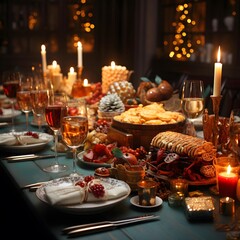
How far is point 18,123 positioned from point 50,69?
32.5 inches

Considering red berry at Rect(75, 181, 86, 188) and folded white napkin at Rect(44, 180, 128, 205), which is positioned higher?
red berry at Rect(75, 181, 86, 188)

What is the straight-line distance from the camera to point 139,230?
1.05m

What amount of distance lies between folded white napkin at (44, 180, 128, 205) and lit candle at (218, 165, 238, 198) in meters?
0.26

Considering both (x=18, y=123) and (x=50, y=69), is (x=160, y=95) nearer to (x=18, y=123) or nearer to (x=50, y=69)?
(x=18, y=123)

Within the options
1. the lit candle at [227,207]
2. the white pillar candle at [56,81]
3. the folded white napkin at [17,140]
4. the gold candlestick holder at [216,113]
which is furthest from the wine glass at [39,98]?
the white pillar candle at [56,81]

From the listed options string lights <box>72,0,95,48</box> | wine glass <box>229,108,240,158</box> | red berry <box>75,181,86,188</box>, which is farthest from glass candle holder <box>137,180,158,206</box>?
string lights <box>72,0,95,48</box>

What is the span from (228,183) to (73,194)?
420mm

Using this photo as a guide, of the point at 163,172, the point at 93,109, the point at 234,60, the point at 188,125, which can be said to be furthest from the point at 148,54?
the point at 163,172

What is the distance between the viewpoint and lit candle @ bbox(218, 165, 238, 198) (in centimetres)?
122

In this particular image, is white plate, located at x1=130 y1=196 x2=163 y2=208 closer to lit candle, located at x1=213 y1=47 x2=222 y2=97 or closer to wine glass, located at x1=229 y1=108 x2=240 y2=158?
wine glass, located at x1=229 y1=108 x2=240 y2=158

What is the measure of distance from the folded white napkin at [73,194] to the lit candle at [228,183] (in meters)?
0.26

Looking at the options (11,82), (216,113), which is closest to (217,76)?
(216,113)

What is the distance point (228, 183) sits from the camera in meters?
1.23

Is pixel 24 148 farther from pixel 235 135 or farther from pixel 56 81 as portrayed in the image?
pixel 56 81
